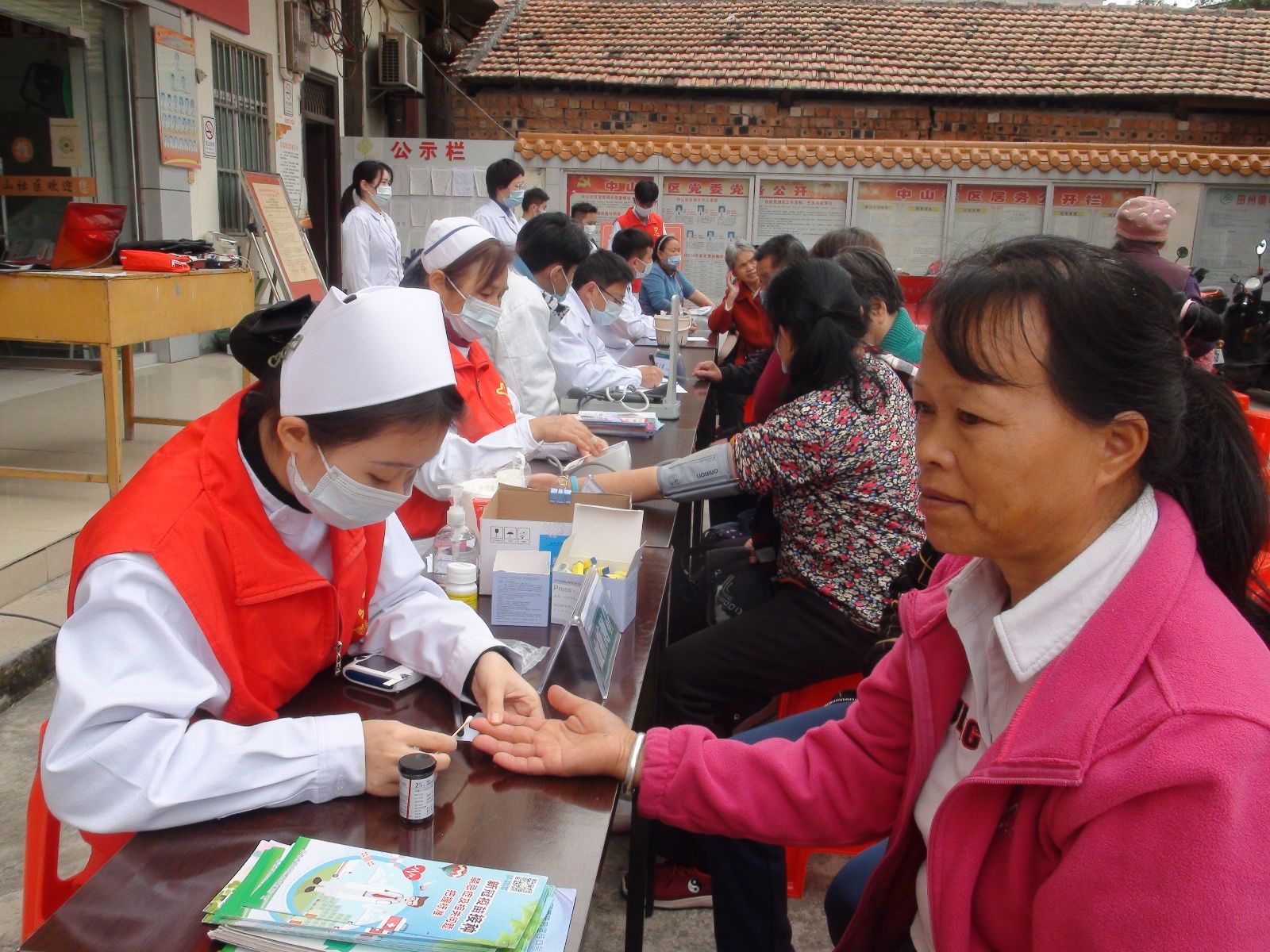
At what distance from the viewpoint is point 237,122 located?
785cm

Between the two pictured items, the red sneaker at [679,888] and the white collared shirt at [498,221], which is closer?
the red sneaker at [679,888]

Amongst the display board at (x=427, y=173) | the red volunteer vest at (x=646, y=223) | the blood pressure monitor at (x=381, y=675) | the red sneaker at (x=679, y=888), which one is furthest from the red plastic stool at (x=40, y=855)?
the display board at (x=427, y=173)

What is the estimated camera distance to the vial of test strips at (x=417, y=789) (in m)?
1.17

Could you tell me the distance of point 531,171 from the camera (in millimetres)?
10695

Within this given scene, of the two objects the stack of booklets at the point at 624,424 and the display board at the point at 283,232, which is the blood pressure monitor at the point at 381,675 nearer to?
the stack of booklets at the point at 624,424

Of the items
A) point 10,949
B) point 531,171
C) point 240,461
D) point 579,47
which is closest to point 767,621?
point 240,461

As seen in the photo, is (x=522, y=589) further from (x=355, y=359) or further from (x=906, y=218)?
(x=906, y=218)

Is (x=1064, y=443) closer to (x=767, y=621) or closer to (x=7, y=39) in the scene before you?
(x=767, y=621)

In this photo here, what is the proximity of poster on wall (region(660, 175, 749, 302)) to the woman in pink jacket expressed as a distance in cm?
984

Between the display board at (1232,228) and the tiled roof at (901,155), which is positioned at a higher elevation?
the tiled roof at (901,155)

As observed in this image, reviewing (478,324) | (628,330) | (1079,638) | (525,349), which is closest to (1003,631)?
(1079,638)

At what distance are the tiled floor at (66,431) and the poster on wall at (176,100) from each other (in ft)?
4.79

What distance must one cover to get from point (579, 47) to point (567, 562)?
1460 cm

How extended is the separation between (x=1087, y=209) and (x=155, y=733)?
1165cm
